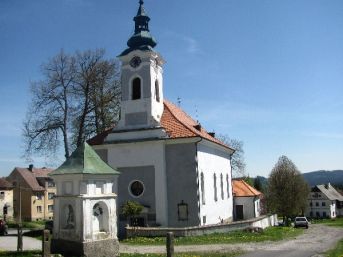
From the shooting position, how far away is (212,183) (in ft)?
99.9

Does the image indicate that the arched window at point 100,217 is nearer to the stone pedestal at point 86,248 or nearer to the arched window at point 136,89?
the stone pedestal at point 86,248

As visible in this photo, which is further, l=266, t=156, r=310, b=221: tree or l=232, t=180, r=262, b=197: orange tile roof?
l=266, t=156, r=310, b=221: tree

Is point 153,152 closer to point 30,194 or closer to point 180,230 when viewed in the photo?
point 180,230

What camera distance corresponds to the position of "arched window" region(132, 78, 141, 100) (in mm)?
28594

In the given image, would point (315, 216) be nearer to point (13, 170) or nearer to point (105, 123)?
point (13, 170)

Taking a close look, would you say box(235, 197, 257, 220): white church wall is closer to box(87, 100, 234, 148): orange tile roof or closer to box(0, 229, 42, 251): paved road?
box(87, 100, 234, 148): orange tile roof

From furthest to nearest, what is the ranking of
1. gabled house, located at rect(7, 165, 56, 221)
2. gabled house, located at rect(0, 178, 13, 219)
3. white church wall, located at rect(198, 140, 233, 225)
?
gabled house, located at rect(7, 165, 56, 221), gabled house, located at rect(0, 178, 13, 219), white church wall, located at rect(198, 140, 233, 225)

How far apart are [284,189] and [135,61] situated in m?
32.2

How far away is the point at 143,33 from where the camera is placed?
29094 mm

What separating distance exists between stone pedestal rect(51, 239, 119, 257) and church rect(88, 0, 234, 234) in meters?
9.23

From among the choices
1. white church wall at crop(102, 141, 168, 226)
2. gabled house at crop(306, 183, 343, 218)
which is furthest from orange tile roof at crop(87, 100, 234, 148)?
gabled house at crop(306, 183, 343, 218)

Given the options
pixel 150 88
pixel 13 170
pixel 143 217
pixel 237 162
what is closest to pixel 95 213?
pixel 143 217

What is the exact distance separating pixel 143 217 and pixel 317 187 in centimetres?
8422

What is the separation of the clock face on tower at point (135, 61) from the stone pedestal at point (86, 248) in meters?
15.0
